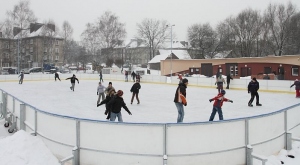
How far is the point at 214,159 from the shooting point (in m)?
5.60

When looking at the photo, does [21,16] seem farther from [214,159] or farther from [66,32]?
[214,159]

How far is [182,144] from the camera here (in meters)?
5.44

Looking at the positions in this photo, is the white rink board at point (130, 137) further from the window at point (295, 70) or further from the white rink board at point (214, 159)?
the window at point (295, 70)

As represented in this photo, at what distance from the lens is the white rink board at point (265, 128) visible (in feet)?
19.8

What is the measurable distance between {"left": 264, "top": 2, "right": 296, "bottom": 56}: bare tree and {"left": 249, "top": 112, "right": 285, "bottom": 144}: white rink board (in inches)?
1839

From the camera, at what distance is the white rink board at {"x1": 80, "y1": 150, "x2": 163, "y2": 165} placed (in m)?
5.45

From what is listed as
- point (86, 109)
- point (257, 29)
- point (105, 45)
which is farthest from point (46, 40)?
point (86, 109)

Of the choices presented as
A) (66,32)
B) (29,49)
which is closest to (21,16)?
(66,32)

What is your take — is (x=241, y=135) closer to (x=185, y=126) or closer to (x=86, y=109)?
(x=185, y=126)

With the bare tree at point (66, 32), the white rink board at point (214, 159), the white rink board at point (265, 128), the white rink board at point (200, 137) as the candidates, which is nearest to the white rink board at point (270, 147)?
the white rink board at point (265, 128)

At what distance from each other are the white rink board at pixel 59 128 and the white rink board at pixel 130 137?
0.60 metres

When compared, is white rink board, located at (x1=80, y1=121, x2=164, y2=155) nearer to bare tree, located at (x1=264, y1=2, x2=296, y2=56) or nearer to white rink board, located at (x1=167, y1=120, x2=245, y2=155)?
white rink board, located at (x1=167, y1=120, x2=245, y2=155)

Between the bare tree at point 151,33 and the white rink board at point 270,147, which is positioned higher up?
the bare tree at point 151,33

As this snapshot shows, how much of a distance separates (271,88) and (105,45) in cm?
3951
